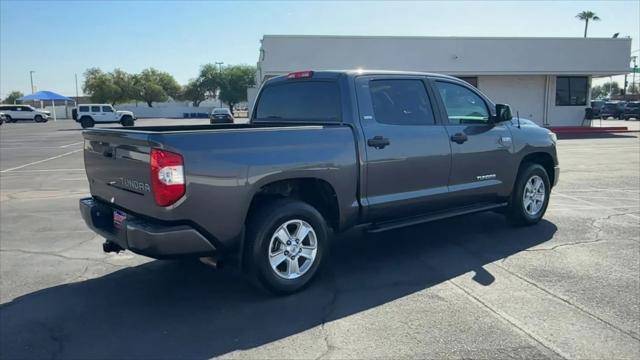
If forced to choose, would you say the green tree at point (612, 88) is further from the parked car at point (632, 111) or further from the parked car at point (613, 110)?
the parked car at point (632, 111)

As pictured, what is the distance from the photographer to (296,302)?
443cm

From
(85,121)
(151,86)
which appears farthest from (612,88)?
(85,121)

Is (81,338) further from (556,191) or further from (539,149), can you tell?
(556,191)

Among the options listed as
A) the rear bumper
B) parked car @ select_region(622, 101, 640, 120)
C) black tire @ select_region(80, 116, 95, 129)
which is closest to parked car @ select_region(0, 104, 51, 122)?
black tire @ select_region(80, 116, 95, 129)

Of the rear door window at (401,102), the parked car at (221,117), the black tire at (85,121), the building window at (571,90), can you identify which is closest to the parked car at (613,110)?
the building window at (571,90)

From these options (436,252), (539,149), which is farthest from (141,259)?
(539,149)

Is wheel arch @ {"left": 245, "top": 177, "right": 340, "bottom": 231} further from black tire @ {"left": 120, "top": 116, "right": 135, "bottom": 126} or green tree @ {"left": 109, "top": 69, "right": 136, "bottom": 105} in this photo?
green tree @ {"left": 109, "top": 69, "right": 136, "bottom": 105}

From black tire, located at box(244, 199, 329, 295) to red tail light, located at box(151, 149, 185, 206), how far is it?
2.43ft

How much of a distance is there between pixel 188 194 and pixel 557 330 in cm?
292

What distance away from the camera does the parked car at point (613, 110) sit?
47.6 metres

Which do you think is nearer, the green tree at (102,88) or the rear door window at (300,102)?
the rear door window at (300,102)

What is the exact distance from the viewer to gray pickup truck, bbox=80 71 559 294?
3.95 metres

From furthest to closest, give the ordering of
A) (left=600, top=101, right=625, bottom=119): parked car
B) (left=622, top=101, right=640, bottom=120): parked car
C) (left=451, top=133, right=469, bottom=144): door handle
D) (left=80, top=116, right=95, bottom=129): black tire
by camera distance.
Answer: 1. (left=600, top=101, right=625, bottom=119): parked car
2. (left=622, top=101, right=640, bottom=120): parked car
3. (left=80, top=116, right=95, bottom=129): black tire
4. (left=451, top=133, right=469, bottom=144): door handle

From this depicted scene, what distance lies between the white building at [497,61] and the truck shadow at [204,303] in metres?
22.7
